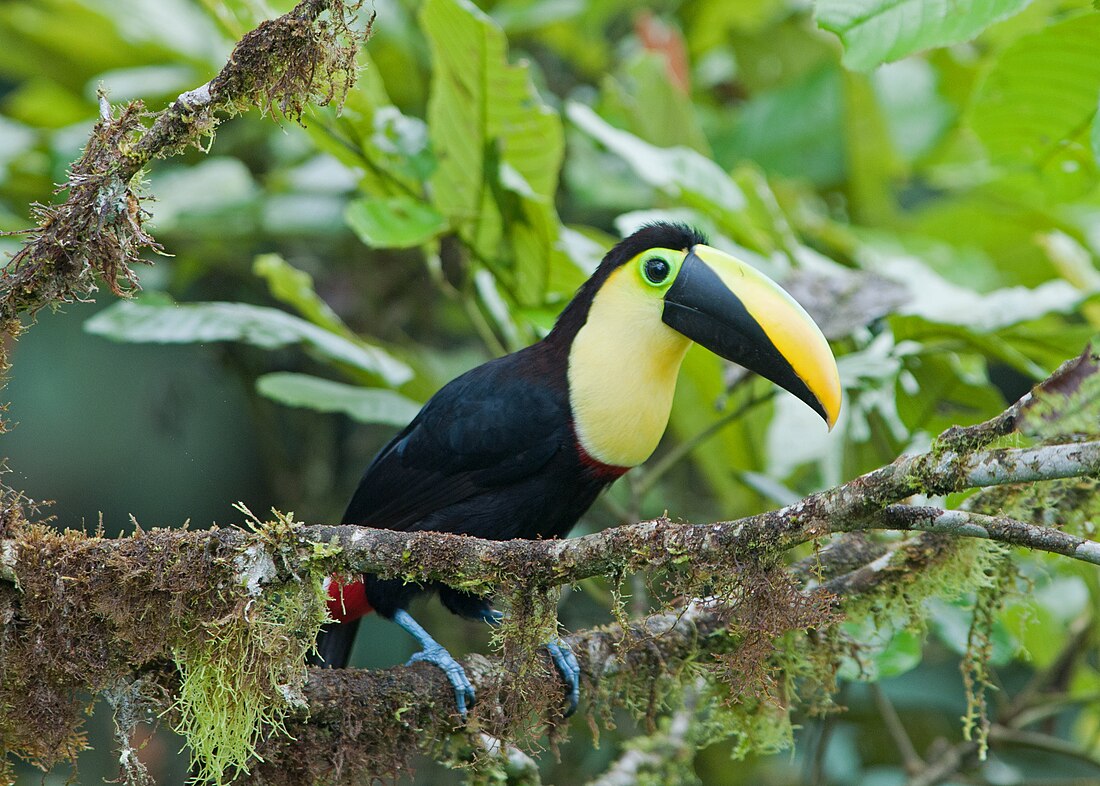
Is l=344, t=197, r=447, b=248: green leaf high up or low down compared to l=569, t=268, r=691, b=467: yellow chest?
up

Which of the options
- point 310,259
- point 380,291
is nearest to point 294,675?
point 380,291

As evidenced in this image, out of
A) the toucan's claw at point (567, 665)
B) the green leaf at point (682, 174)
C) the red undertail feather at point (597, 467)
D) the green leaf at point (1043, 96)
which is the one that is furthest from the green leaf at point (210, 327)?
the green leaf at point (1043, 96)

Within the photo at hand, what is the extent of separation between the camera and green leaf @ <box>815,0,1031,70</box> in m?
1.59

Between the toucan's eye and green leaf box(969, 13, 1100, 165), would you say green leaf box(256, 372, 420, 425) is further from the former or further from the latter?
green leaf box(969, 13, 1100, 165)

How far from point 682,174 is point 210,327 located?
0.98 m

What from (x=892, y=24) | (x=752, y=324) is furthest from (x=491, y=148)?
(x=892, y=24)

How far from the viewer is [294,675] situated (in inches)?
58.6

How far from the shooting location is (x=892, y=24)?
163 cm

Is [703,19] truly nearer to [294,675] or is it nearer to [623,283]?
[623,283]

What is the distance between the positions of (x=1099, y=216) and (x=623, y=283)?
7.05 ft

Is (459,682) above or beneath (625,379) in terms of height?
beneath

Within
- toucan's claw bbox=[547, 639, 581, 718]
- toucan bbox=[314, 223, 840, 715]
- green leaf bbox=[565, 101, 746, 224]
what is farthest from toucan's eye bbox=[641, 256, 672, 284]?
toucan's claw bbox=[547, 639, 581, 718]

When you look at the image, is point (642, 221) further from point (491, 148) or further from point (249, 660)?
point (249, 660)

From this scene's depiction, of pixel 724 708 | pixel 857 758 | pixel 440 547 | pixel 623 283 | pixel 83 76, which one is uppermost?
pixel 83 76
